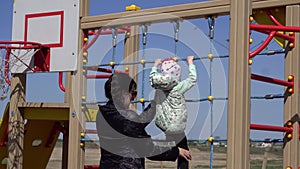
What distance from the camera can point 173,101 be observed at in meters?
4.20

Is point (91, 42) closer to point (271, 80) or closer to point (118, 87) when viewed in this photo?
point (118, 87)

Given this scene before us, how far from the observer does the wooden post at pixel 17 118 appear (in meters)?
5.72

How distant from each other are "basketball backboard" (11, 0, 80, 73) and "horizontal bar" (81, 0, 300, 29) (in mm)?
275

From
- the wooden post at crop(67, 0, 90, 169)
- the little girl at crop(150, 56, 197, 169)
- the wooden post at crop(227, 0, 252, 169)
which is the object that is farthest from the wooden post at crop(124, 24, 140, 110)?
the wooden post at crop(227, 0, 252, 169)

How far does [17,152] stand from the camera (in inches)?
225

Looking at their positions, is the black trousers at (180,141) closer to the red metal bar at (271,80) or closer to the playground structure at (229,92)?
the playground structure at (229,92)

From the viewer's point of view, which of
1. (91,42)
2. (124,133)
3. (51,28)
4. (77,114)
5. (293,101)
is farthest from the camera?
(51,28)

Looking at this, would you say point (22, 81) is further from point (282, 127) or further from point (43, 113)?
point (282, 127)

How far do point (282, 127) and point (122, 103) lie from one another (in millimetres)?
1424

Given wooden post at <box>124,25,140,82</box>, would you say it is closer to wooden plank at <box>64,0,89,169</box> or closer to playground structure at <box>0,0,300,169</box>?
playground structure at <box>0,0,300,169</box>

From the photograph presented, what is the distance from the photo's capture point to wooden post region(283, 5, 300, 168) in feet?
14.5

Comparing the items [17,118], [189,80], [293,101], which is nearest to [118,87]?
[189,80]

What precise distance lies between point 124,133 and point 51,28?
1.93 meters

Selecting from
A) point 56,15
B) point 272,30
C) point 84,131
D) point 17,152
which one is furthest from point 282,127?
point 17,152
